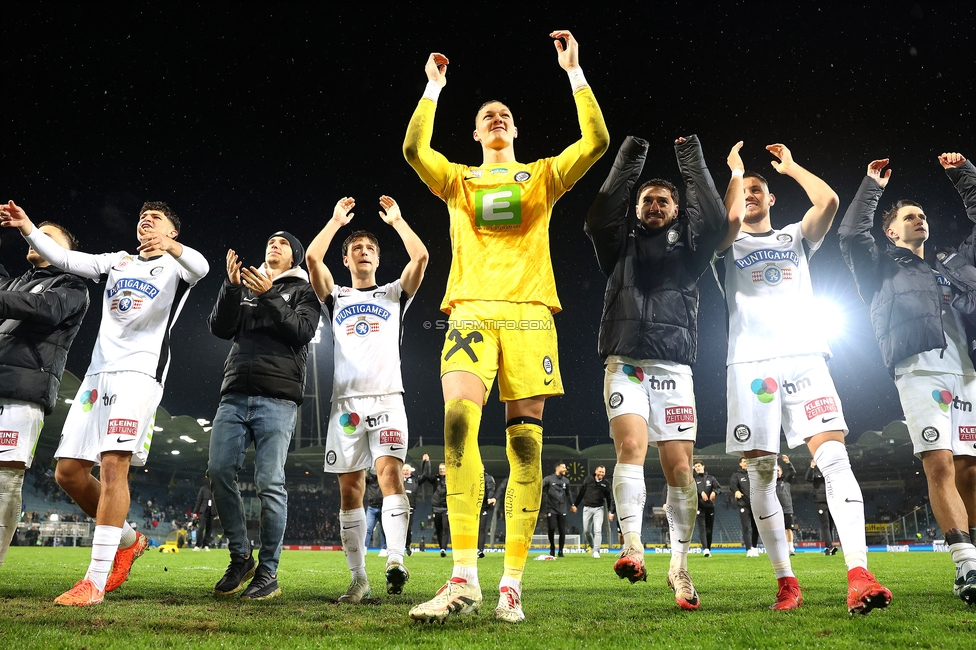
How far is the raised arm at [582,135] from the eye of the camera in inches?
157

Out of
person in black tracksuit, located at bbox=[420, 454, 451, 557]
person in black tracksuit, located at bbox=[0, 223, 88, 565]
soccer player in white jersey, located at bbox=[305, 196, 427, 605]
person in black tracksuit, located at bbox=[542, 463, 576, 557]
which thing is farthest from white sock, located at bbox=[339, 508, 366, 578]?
person in black tracksuit, located at bbox=[420, 454, 451, 557]

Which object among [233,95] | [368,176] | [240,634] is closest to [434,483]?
[368,176]

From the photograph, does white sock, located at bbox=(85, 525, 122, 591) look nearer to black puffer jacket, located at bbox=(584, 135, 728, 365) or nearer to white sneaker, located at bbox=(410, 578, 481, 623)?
white sneaker, located at bbox=(410, 578, 481, 623)

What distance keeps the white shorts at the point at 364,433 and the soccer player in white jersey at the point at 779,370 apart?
2706mm

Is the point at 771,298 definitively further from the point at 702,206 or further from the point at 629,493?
the point at 629,493

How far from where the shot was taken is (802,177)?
4.66 metres

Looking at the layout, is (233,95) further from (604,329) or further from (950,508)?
(950,508)

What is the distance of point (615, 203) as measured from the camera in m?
4.76

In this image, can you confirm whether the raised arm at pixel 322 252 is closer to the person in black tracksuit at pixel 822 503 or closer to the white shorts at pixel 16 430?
the white shorts at pixel 16 430

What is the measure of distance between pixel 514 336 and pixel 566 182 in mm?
1166

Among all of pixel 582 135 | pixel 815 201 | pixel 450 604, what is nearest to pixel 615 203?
pixel 582 135

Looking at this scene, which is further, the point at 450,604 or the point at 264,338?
the point at 264,338

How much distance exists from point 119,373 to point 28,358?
115cm

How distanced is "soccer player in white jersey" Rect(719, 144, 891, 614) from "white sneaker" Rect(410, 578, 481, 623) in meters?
2.07
